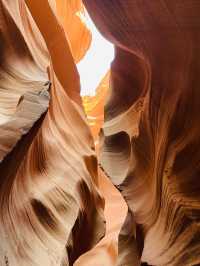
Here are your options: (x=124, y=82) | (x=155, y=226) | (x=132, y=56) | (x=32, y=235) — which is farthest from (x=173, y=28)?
(x=32, y=235)

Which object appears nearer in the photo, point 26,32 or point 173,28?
point 173,28

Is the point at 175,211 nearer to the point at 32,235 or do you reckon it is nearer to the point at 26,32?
the point at 32,235

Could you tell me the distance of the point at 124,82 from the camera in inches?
83.2

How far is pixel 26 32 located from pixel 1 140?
2.85 ft

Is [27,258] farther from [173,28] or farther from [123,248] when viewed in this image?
[173,28]

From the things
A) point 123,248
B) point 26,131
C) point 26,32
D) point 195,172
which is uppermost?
point 26,32

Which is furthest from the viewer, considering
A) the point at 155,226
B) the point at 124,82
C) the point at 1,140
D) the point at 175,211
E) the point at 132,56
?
the point at 124,82

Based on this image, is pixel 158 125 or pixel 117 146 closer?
pixel 158 125

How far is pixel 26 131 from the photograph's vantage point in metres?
1.47

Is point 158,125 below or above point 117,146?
above

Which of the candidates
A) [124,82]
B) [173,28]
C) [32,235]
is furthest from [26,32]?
[32,235]

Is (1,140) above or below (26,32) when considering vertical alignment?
below

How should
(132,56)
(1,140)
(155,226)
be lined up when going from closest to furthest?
1. (1,140)
2. (155,226)
3. (132,56)

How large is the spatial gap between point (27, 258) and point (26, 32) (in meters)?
1.11
